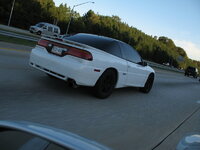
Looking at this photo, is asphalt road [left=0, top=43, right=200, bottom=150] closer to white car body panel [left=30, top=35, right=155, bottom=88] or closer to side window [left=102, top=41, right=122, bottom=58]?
white car body panel [left=30, top=35, right=155, bottom=88]

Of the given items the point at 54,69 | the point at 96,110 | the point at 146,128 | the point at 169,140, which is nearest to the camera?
the point at 169,140

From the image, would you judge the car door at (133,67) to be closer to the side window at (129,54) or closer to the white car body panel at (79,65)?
the side window at (129,54)

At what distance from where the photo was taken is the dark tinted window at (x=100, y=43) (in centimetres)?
657

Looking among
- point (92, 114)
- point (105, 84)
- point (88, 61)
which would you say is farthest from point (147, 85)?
point (92, 114)

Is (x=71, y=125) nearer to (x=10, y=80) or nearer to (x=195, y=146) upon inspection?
(x=195, y=146)

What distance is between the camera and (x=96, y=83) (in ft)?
20.4

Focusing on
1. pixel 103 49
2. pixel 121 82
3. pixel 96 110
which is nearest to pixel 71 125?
pixel 96 110

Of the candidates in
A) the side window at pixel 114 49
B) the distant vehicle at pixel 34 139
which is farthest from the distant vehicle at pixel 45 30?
the distant vehicle at pixel 34 139

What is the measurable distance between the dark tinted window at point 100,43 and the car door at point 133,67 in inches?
14.2

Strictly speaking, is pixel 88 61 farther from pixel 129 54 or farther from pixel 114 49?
pixel 129 54

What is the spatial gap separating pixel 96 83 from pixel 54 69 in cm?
97

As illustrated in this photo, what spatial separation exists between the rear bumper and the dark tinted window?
2.65 ft

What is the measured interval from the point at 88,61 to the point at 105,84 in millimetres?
960

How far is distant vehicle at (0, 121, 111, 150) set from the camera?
1568mm
